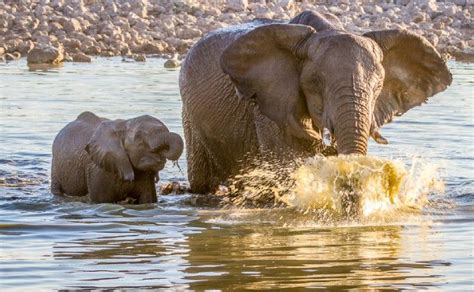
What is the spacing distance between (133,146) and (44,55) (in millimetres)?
13776

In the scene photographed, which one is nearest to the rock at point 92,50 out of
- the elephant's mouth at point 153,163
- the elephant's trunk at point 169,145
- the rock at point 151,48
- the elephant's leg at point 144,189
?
the rock at point 151,48

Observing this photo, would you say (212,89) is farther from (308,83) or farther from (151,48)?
(151,48)

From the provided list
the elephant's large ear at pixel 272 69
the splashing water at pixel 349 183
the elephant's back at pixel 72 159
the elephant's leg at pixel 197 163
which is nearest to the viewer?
the splashing water at pixel 349 183

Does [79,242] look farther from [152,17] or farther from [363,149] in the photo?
[152,17]

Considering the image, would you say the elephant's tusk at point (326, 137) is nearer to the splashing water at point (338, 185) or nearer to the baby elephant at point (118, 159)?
the splashing water at point (338, 185)

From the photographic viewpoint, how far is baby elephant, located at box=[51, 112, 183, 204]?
464 inches

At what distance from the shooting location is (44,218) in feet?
35.9

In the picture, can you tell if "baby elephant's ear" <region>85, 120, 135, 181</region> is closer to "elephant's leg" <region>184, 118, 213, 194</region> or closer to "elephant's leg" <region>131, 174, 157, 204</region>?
"elephant's leg" <region>131, 174, 157, 204</region>

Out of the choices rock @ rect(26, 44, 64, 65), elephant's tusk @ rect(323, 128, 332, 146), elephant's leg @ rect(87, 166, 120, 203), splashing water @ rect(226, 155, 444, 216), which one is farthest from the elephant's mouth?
rock @ rect(26, 44, 64, 65)

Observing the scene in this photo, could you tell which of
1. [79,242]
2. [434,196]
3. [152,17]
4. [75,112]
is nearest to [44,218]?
[79,242]

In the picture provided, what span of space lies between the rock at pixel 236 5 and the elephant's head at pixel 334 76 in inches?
894

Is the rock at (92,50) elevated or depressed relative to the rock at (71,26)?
depressed

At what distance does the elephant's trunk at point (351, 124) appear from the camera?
32.0 feet

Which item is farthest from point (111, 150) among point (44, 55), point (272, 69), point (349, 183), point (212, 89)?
point (44, 55)
